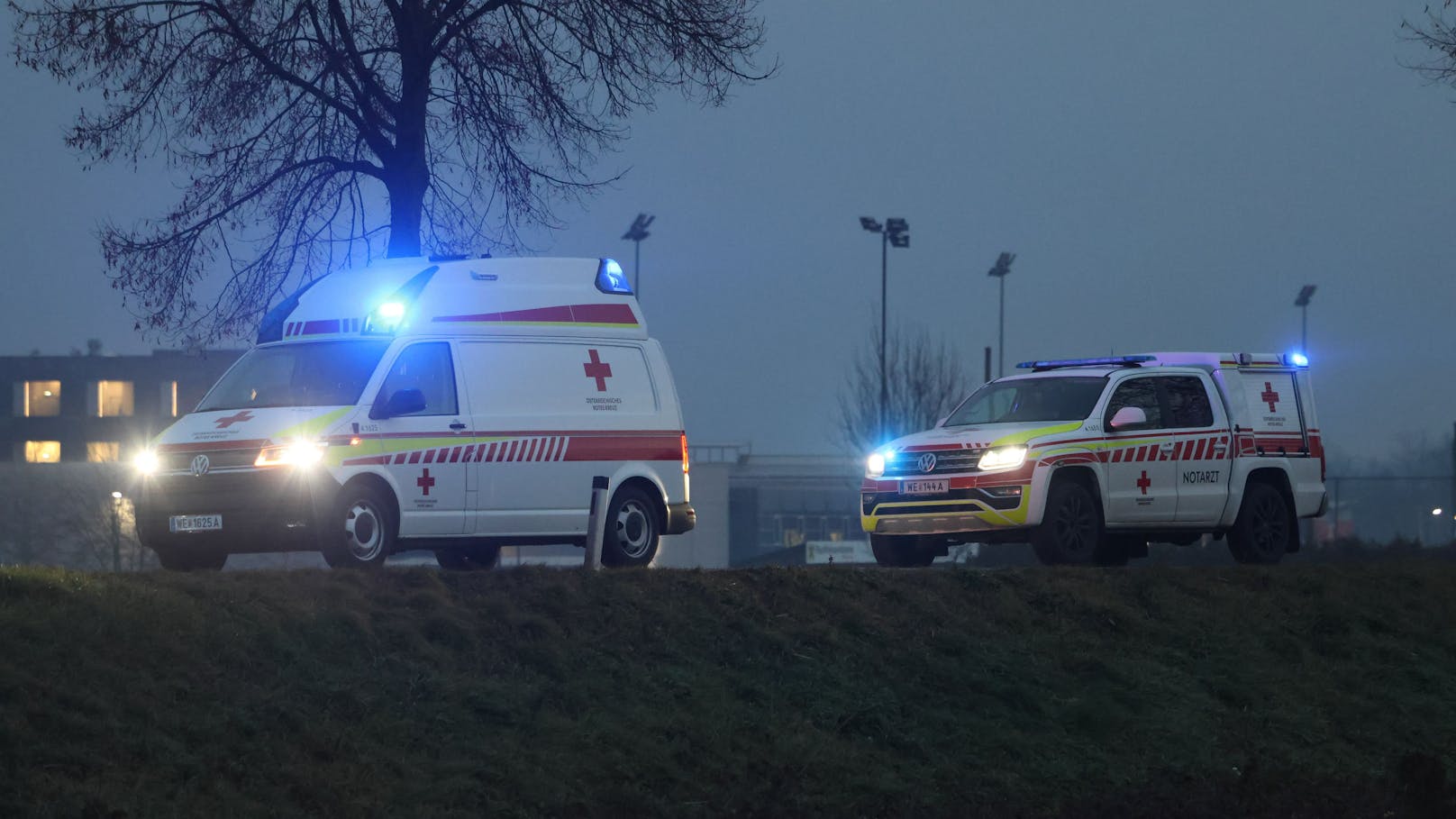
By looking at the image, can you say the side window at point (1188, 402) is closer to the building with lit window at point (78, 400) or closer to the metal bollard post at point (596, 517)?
the metal bollard post at point (596, 517)

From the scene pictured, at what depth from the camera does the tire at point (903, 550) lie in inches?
710

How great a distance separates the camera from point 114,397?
92.9 meters

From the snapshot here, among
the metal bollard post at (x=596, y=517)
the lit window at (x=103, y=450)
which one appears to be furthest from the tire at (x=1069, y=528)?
the lit window at (x=103, y=450)

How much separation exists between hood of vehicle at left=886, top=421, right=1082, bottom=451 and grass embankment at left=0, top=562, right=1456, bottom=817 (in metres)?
1.43

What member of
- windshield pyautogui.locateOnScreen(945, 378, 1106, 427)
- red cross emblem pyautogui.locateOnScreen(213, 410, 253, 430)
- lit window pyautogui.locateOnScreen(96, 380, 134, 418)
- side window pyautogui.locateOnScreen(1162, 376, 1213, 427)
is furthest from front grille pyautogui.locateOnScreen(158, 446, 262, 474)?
lit window pyautogui.locateOnScreen(96, 380, 134, 418)

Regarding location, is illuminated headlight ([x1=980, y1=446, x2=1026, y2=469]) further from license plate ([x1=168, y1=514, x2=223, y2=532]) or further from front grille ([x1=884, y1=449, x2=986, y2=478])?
license plate ([x1=168, y1=514, x2=223, y2=532])

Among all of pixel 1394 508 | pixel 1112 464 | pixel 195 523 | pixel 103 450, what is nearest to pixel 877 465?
pixel 1112 464

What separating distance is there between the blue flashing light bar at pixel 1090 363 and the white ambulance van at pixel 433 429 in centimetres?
397

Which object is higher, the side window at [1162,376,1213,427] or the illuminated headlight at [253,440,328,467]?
the side window at [1162,376,1213,427]

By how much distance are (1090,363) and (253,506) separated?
864 cm

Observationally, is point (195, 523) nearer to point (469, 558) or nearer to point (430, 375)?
point (430, 375)

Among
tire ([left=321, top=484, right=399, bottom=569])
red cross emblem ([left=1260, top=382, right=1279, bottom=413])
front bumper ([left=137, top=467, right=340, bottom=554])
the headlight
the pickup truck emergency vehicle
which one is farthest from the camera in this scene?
red cross emblem ([left=1260, top=382, right=1279, bottom=413])

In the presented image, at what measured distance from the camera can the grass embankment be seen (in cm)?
970

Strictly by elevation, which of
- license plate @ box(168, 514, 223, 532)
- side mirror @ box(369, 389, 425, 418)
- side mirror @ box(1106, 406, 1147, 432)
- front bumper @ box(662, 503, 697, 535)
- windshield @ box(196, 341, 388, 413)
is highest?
windshield @ box(196, 341, 388, 413)
